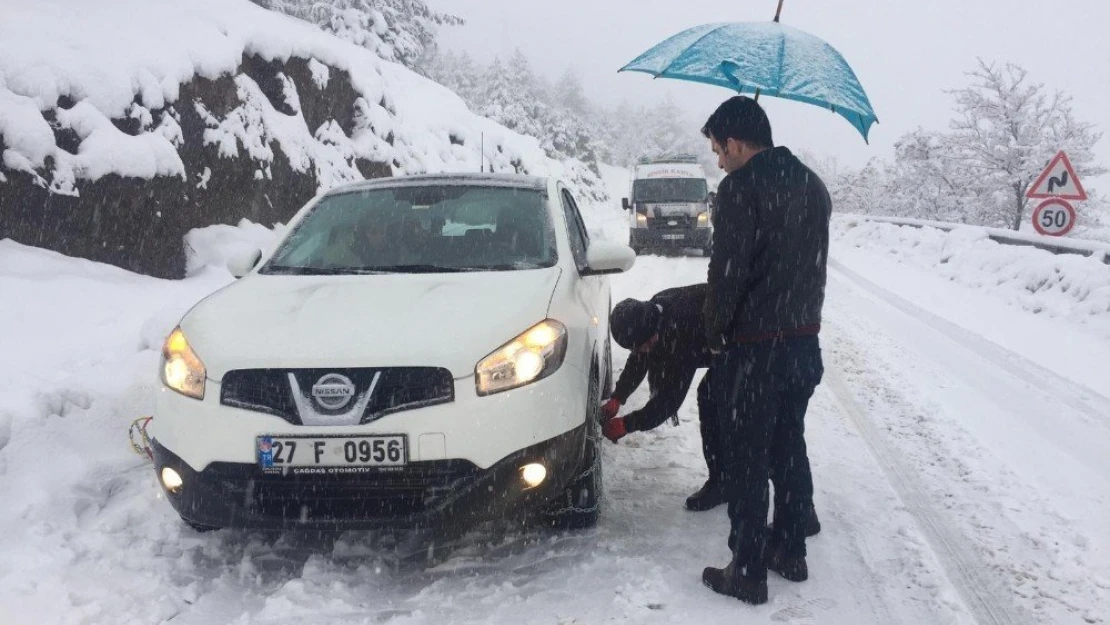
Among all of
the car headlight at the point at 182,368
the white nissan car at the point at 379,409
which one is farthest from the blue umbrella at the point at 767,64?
the car headlight at the point at 182,368

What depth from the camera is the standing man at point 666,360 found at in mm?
3688

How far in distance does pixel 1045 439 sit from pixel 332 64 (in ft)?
40.5

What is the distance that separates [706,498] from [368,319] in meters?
1.91

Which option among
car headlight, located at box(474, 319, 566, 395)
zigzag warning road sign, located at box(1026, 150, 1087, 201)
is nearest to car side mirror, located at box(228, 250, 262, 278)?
car headlight, located at box(474, 319, 566, 395)

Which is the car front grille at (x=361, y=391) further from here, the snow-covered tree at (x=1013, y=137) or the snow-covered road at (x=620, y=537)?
the snow-covered tree at (x=1013, y=137)

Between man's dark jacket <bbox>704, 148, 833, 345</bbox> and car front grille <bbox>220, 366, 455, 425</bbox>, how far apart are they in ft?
3.58

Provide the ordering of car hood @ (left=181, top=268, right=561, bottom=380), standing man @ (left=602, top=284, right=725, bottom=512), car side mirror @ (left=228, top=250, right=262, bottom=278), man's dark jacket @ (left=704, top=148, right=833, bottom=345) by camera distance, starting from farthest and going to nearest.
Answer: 1. car side mirror @ (left=228, top=250, right=262, bottom=278)
2. standing man @ (left=602, top=284, right=725, bottom=512)
3. car hood @ (left=181, top=268, right=561, bottom=380)
4. man's dark jacket @ (left=704, top=148, right=833, bottom=345)

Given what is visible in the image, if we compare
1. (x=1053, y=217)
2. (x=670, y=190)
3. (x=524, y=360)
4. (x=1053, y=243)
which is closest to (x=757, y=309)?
(x=524, y=360)

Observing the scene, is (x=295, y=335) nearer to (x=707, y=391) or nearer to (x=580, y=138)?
(x=707, y=391)

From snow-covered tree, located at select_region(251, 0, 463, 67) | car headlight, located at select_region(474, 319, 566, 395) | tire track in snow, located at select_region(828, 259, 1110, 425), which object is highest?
snow-covered tree, located at select_region(251, 0, 463, 67)

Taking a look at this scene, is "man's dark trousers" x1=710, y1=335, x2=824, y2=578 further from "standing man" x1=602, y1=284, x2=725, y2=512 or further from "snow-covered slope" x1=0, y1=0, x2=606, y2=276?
"snow-covered slope" x1=0, y1=0, x2=606, y2=276

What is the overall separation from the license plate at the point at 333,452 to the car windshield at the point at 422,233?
48.1 inches

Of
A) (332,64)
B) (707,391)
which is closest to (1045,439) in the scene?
(707,391)

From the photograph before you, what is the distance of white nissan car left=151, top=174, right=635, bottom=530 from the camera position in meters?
2.81
